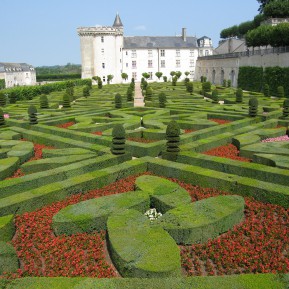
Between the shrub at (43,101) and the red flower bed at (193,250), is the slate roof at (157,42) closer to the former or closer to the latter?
the shrub at (43,101)

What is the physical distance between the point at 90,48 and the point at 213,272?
233 ft

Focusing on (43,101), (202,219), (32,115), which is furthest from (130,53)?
(202,219)

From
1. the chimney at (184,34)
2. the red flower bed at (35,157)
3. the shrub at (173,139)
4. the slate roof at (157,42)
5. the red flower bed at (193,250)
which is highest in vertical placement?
the chimney at (184,34)

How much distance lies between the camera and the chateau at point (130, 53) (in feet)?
235

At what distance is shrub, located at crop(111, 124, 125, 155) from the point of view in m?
12.5

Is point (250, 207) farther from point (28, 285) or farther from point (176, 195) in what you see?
point (28, 285)

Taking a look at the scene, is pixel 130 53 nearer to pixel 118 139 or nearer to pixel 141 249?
pixel 118 139

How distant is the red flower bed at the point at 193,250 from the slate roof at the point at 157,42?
→ 2834 inches

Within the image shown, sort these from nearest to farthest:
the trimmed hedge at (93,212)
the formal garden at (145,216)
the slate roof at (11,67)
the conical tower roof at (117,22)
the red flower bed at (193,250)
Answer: the formal garden at (145,216) → the red flower bed at (193,250) → the trimmed hedge at (93,212) → the conical tower roof at (117,22) → the slate roof at (11,67)

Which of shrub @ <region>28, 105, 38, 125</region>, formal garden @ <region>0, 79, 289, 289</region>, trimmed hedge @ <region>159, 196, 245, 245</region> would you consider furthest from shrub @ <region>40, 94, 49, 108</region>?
trimmed hedge @ <region>159, 196, 245, 245</region>

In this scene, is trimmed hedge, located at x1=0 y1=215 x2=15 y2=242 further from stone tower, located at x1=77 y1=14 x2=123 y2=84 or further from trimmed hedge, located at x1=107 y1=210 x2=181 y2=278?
stone tower, located at x1=77 y1=14 x2=123 y2=84

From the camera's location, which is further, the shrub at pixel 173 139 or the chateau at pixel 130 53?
the chateau at pixel 130 53

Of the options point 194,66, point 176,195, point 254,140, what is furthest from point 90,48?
point 176,195

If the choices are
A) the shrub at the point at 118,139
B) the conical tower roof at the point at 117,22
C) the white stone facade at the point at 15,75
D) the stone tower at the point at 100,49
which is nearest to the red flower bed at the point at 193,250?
the shrub at the point at 118,139
